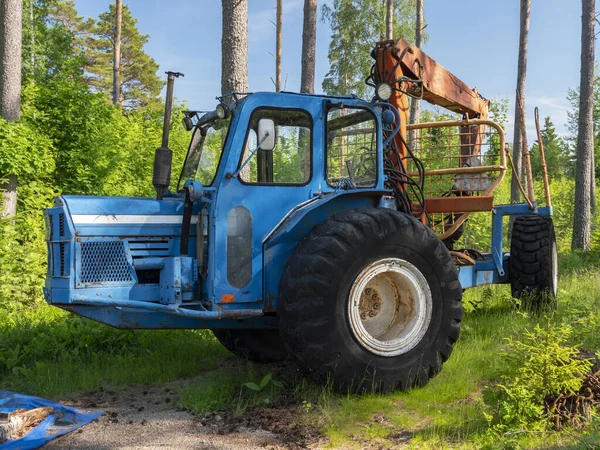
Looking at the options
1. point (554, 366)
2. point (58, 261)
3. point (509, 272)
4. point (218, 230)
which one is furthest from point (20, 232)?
point (554, 366)

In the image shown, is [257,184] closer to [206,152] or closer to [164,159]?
[164,159]

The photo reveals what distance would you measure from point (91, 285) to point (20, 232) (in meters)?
5.97

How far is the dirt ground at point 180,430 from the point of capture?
13.2 feet

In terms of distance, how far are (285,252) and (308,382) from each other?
1.08 m

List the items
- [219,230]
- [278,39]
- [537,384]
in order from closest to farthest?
[537,384]
[219,230]
[278,39]

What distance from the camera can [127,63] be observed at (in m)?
35.8

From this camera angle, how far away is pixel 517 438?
3783 millimetres

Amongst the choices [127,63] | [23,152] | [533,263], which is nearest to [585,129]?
[533,263]

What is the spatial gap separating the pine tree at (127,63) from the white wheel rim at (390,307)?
32.5 meters

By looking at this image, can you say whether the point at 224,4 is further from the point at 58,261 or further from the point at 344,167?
the point at 58,261

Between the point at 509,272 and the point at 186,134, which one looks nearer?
the point at 509,272

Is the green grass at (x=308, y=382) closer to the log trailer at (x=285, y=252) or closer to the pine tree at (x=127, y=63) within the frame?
the log trailer at (x=285, y=252)

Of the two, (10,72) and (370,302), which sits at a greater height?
(10,72)

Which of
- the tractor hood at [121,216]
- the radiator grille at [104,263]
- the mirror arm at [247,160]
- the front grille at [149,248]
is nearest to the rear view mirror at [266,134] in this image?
the mirror arm at [247,160]
